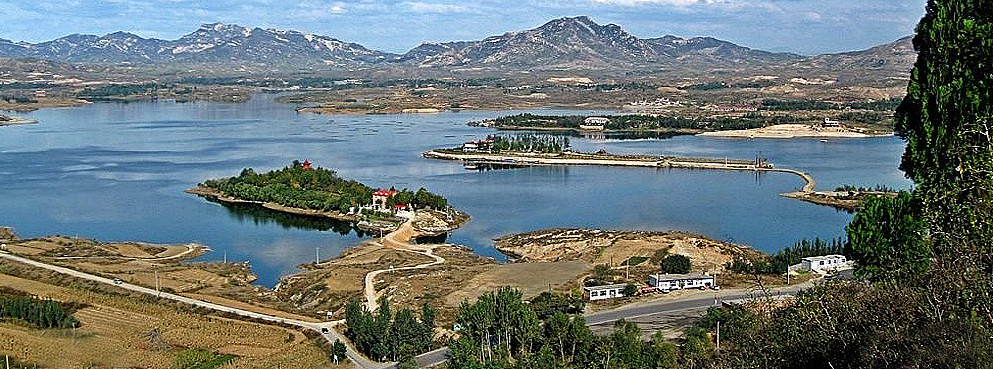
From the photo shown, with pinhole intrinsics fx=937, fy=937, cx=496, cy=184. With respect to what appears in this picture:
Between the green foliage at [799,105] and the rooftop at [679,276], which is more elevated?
→ the green foliage at [799,105]

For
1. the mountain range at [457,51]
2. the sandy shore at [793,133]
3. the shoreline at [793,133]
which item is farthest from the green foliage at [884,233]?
the mountain range at [457,51]

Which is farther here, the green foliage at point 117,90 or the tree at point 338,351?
the green foliage at point 117,90

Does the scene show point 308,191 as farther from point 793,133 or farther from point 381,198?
point 793,133

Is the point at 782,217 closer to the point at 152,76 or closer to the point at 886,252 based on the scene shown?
the point at 886,252

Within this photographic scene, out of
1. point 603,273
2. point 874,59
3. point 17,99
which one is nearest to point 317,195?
point 603,273

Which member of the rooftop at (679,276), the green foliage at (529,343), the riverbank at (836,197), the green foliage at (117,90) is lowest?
the riverbank at (836,197)

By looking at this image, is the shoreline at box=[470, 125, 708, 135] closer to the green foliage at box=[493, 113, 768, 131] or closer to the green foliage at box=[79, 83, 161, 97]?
the green foliage at box=[493, 113, 768, 131]

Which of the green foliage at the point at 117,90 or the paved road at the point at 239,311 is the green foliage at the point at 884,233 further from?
the green foliage at the point at 117,90
